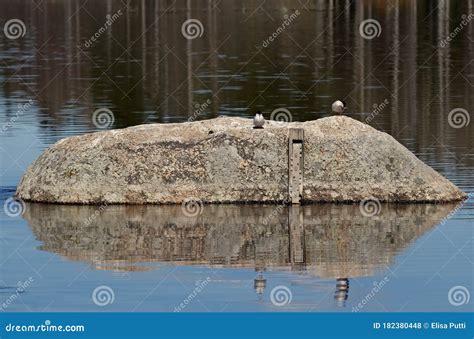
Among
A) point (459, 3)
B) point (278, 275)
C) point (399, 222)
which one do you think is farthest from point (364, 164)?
point (459, 3)

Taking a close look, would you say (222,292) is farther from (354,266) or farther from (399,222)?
(399,222)

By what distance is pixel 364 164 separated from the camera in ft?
92.2

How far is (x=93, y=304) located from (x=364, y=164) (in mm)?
8293
